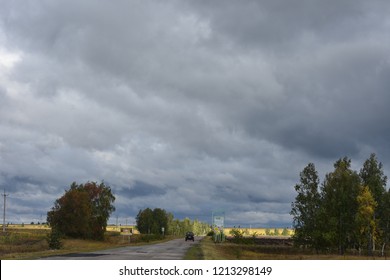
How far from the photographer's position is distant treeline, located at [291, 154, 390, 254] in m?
86.1

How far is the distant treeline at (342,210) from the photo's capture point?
8612 cm

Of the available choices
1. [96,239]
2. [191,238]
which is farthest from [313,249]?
[96,239]

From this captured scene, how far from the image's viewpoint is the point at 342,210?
89.3 meters

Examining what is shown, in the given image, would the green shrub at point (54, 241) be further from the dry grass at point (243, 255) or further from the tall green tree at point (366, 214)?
the tall green tree at point (366, 214)

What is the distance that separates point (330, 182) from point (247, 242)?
2303 centimetres

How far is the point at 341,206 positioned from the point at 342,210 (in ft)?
2.67

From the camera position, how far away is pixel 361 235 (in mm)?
88250

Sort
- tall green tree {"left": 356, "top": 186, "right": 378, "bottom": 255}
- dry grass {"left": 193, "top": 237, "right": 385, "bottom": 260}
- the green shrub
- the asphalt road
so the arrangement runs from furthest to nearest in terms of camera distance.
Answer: tall green tree {"left": 356, "top": 186, "right": 378, "bottom": 255} → the green shrub → dry grass {"left": 193, "top": 237, "right": 385, "bottom": 260} → the asphalt road

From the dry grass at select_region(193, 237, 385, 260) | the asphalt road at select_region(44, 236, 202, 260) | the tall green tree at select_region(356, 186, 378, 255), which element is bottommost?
the dry grass at select_region(193, 237, 385, 260)

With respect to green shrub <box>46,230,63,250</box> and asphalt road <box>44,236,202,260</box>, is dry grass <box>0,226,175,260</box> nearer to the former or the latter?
green shrub <box>46,230,63,250</box>

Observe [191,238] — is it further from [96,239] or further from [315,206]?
[315,206]

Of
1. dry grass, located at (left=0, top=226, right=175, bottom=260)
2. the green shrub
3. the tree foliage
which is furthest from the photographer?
the tree foliage

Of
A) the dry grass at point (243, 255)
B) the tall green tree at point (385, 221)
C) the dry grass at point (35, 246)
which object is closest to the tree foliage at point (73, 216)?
the dry grass at point (35, 246)

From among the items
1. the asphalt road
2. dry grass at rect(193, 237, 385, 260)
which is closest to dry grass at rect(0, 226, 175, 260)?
the asphalt road
